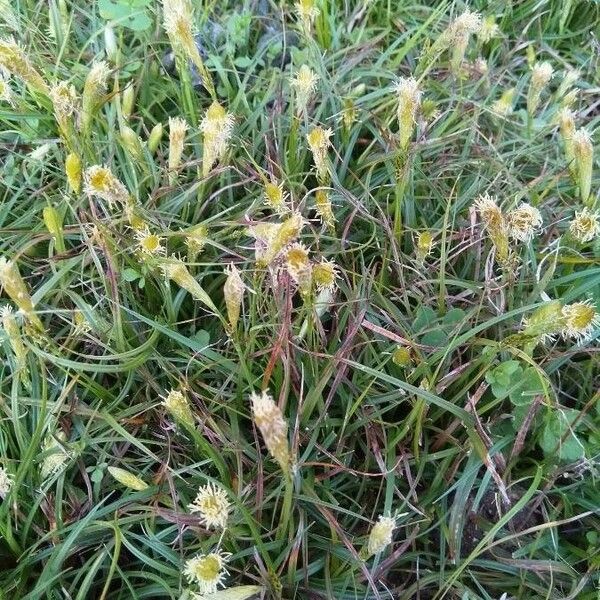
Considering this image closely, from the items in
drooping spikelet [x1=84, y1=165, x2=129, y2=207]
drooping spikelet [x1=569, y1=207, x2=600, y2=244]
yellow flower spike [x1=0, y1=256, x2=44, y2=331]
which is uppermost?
drooping spikelet [x1=569, y1=207, x2=600, y2=244]

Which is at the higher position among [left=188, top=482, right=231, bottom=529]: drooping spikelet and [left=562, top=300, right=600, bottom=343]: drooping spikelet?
[left=562, top=300, right=600, bottom=343]: drooping spikelet

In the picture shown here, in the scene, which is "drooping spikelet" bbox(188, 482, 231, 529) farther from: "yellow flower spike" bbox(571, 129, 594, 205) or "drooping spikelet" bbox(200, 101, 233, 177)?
"yellow flower spike" bbox(571, 129, 594, 205)

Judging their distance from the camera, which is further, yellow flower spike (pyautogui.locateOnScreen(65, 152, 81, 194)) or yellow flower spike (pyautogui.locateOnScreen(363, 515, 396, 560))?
yellow flower spike (pyautogui.locateOnScreen(65, 152, 81, 194))

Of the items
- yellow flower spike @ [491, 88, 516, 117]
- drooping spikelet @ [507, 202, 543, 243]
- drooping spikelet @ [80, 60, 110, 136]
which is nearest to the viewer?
drooping spikelet @ [507, 202, 543, 243]

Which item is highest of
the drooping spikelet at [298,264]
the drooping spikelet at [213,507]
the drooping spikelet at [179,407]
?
the drooping spikelet at [298,264]

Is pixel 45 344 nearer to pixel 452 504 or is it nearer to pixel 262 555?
pixel 262 555

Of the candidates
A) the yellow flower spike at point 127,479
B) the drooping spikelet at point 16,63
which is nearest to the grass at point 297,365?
the yellow flower spike at point 127,479

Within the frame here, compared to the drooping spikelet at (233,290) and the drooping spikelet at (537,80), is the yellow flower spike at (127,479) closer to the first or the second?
the drooping spikelet at (233,290)

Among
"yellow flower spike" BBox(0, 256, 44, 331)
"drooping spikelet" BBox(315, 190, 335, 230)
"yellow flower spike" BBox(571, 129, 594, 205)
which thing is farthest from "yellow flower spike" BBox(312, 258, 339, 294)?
"yellow flower spike" BBox(571, 129, 594, 205)

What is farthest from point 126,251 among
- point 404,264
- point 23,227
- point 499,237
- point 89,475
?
point 499,237
